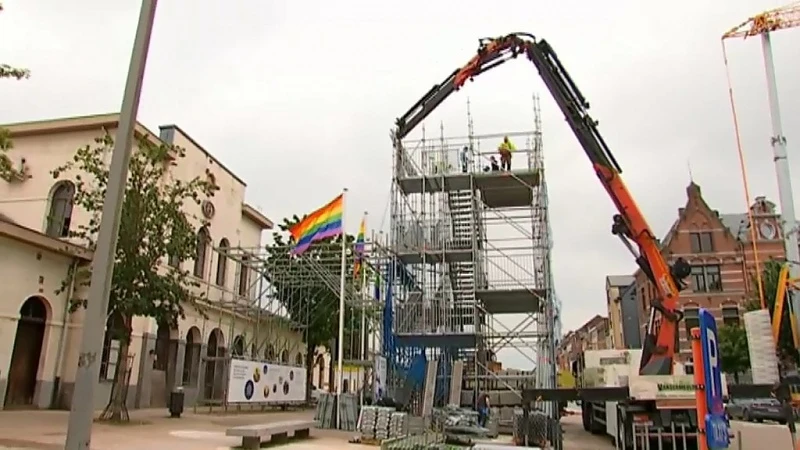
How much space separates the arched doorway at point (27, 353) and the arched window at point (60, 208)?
4383mm

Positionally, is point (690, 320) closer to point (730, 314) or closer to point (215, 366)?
point (215, 366)

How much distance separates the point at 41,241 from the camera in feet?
62.6

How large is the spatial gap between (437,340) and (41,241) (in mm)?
13169

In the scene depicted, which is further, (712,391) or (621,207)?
(621,207)

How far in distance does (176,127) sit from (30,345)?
10.6m

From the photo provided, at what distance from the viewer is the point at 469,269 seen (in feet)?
77.1

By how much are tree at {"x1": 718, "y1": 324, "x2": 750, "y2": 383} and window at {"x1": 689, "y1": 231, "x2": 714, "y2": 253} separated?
32.7 ft

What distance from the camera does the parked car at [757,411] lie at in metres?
21.0

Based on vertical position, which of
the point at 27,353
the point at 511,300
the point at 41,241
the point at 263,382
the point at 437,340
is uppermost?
the point at 41,241

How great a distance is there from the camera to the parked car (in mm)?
21016

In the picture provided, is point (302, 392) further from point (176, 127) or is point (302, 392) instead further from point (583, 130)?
point (583, 130)

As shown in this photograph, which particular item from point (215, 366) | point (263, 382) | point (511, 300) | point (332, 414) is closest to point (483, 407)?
point (511, 300)

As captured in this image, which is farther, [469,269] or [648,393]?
[469,269]

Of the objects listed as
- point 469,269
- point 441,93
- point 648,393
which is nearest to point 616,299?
point 469,269
